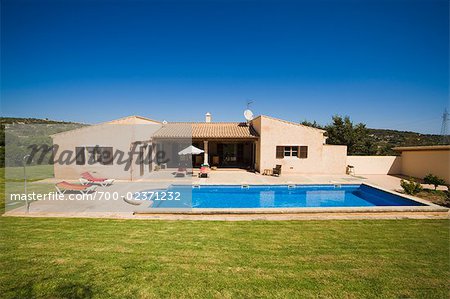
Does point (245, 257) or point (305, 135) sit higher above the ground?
point (305, 135)

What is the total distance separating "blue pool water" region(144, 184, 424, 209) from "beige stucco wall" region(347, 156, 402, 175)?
681cm

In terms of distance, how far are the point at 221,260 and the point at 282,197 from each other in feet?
34.4

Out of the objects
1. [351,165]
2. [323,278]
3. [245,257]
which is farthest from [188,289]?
[351,165]

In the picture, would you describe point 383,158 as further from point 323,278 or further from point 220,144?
point 323,278

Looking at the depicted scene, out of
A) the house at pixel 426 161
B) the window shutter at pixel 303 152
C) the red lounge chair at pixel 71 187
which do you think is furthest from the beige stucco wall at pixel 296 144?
the red lounge chair at pixel 71 187

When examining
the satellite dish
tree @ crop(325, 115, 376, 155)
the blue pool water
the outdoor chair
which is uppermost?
the satellite dish

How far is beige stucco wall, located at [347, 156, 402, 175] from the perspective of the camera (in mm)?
23109

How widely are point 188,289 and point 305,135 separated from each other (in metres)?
20.3

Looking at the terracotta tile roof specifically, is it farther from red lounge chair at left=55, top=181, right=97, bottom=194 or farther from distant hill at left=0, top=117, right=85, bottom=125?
distant hill at left=0, top=117, right=85, bottom=125

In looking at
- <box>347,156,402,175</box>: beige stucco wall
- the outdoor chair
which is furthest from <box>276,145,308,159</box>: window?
<box>347,156,402,175</box>: beige stucco wall

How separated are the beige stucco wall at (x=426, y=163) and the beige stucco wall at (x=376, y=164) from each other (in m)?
0.68

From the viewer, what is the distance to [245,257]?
5.98m

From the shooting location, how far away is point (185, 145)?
25.0 metres

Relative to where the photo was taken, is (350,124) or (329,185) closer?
(329,185)
